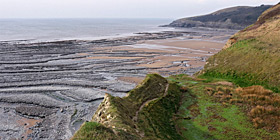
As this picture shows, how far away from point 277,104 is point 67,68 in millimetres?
43441

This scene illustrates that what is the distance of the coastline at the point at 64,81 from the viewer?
26.7 m

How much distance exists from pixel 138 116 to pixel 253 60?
2725 cm

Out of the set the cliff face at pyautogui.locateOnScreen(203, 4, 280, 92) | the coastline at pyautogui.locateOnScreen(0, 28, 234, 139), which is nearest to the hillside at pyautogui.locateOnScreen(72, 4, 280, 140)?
the cliff face at pyautogui.locateOnScreen(203, 4, 280, 92)

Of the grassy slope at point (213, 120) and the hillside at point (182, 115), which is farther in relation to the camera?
the grassy slope at point (213, 120)

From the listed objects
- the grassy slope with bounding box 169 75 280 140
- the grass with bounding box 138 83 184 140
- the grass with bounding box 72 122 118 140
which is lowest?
the grassy slope with bounding box 169 75 280 140

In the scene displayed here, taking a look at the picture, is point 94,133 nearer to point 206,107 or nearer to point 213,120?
point 213,120

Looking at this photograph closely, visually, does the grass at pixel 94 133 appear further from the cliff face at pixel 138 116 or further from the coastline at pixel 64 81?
the coastline at pixel 64 81

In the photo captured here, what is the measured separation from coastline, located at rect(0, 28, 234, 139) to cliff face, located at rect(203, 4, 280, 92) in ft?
31.6

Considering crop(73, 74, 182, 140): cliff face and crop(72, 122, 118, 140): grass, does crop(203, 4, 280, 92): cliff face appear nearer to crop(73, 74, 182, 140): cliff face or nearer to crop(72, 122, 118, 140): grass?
crop(73, 74, 182, 140): cliff face

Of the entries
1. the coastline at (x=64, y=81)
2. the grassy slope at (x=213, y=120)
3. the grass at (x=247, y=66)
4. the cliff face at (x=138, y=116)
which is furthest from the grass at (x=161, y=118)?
the grass at (x=247, y=66)

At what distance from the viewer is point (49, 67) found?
54.3 meters

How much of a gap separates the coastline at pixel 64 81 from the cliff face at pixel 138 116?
6.40 m

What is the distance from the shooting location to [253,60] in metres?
38.8

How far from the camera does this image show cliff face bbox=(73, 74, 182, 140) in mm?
15781
